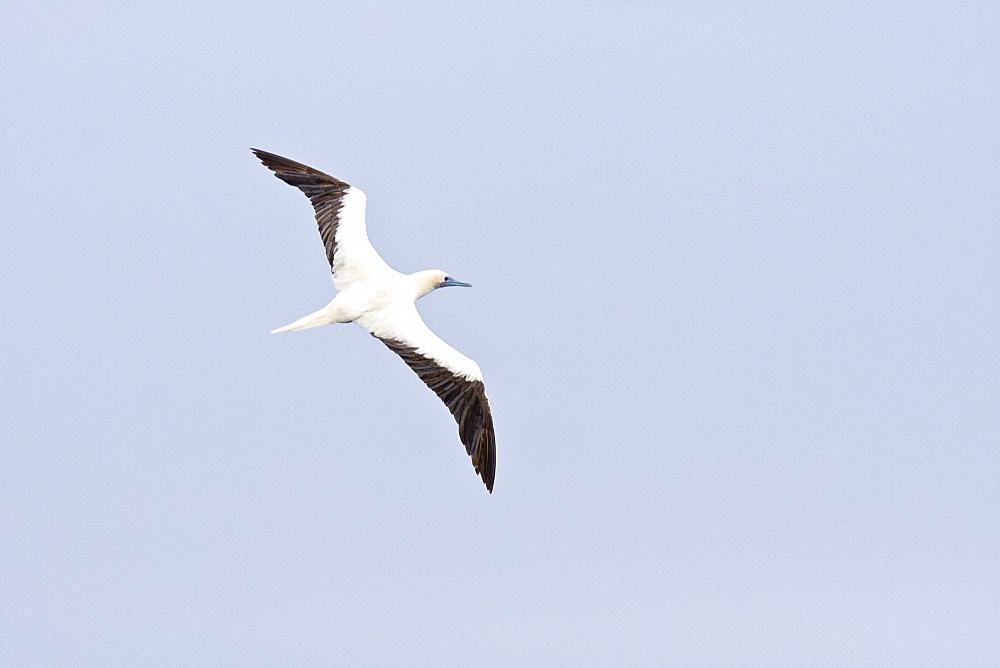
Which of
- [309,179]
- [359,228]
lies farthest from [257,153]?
[359,228]

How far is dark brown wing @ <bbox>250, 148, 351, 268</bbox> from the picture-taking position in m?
27.8

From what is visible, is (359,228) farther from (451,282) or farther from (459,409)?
(459,409)

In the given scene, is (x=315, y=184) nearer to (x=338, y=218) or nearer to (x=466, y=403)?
(x=338, y=218)

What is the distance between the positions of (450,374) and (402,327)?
130 centimetres

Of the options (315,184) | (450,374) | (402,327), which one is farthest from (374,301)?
(315,184)

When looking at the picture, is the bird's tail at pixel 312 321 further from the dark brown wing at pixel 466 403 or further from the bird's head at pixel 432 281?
the bird's head at pixel 432 281

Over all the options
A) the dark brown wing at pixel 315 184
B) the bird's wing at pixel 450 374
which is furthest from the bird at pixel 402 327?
the dark brown wing at pixel 315 184

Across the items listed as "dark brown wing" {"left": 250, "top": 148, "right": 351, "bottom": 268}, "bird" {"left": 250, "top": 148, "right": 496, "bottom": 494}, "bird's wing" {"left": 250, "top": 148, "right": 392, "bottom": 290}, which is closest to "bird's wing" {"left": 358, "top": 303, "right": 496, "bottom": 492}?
"bird" {"left": 250, "top": 148, "right": 496, "bottom": 494}

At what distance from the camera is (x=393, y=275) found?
88.8 ft

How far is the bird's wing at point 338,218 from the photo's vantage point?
26844 millimetres

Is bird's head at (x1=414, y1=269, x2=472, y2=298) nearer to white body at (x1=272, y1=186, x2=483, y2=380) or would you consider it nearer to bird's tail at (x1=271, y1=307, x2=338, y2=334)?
white body at (x1=272, y1=186, x2=483, y2=380)

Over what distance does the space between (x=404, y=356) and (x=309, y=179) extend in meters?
4.79

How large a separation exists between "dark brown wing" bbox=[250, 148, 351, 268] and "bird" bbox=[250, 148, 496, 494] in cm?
65

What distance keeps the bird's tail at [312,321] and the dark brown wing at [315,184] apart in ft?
8.64
